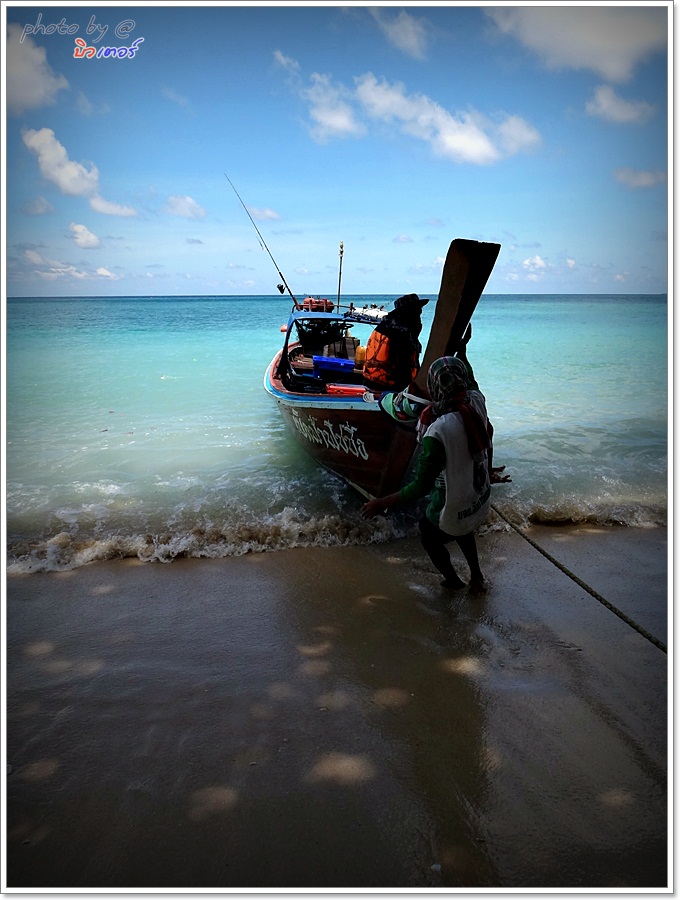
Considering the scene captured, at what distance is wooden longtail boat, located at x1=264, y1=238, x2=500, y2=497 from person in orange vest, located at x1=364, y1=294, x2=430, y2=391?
295 mm

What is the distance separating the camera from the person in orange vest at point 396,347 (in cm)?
559

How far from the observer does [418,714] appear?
9.58 ft

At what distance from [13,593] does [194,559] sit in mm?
1497

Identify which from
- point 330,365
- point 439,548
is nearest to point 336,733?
point 439,548

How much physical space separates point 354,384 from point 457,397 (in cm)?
335

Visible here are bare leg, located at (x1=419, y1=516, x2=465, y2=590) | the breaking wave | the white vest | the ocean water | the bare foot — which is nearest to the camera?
the white vest

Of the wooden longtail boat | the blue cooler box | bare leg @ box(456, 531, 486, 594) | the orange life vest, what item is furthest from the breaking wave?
the blue cooler box

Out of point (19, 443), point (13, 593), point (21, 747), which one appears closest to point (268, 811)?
point (21, 747)

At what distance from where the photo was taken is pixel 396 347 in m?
5.61

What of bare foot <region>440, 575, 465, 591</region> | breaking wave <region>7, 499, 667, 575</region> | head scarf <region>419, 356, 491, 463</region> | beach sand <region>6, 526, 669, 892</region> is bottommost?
beach sand <region>6, 526, 669, 892</region>

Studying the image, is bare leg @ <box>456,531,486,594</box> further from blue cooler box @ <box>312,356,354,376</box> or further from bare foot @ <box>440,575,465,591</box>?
blue cooler box @ <box>312,356,354,376</box>

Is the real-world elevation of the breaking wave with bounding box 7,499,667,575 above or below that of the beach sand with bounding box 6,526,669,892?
above

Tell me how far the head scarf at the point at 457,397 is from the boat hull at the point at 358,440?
5.41 ft

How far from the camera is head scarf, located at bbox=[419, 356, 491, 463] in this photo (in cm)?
334
